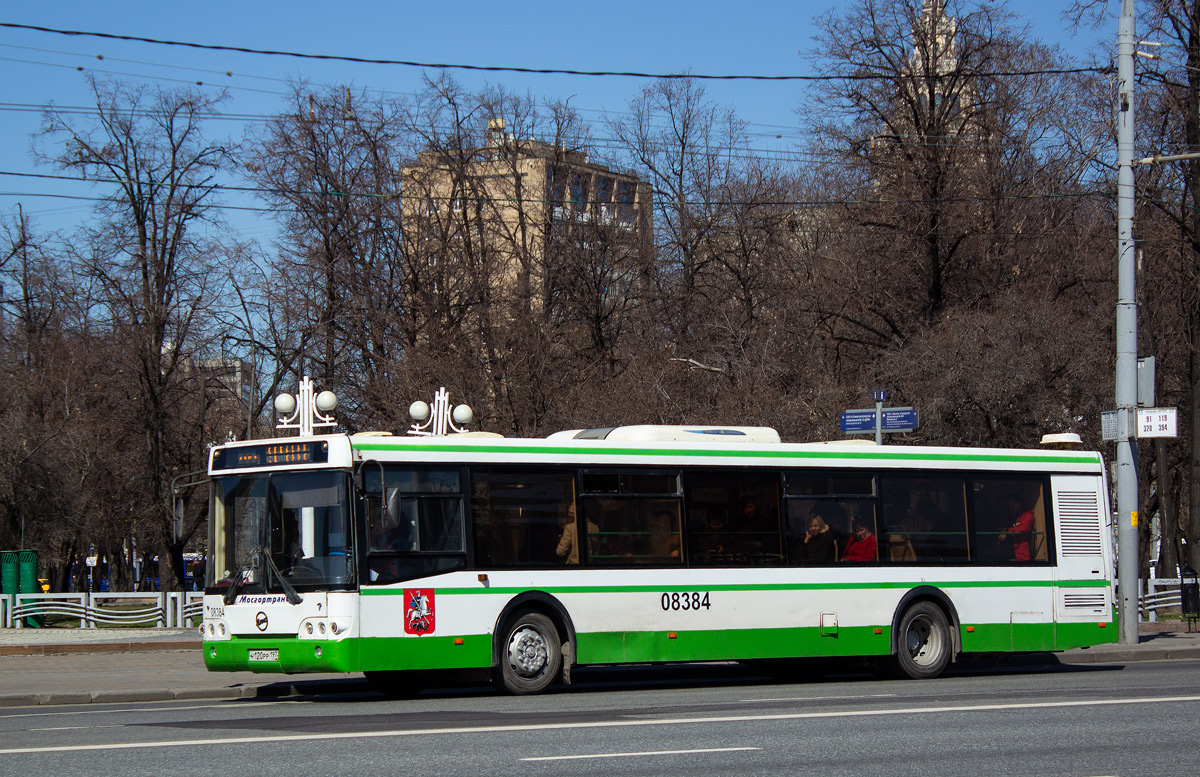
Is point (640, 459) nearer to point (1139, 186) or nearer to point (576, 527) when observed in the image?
point (576, 527)

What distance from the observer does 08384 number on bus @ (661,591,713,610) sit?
631 inches

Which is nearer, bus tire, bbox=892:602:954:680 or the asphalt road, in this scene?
the asphalt road

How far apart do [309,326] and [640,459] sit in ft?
80.3

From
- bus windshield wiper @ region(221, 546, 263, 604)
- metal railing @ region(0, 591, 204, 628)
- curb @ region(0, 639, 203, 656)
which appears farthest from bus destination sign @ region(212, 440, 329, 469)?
metal railing @ region(0, 591, 204, 628)

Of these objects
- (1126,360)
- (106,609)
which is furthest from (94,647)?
(1126,360)

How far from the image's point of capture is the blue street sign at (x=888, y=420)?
22.0 metres

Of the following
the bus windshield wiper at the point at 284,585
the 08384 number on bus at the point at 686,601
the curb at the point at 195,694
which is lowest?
the curb at the point at 195,694

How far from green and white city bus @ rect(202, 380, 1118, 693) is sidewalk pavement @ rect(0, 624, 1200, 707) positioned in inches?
58.3

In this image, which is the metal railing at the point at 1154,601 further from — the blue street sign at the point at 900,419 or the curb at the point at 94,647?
the curb at the point at 94,647

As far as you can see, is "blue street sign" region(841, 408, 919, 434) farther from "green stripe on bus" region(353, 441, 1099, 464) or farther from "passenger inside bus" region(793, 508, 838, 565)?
"passenger inside bus" region(793, 508, 838, 565)

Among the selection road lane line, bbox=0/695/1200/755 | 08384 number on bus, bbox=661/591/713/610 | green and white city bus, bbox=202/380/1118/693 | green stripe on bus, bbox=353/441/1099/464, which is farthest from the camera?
08384 number on bus, bbox=661/591/713/610

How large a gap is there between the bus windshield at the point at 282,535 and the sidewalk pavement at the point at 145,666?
2.13 m

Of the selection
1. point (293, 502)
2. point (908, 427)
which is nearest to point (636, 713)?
point (293, 502)

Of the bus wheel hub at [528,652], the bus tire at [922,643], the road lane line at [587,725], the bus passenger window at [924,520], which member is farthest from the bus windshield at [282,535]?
the bus tire at [922,643]
